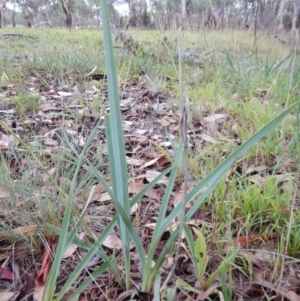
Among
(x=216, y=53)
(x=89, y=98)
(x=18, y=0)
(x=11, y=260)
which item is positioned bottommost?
(x=11, y=260)

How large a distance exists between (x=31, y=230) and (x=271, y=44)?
2819 mm

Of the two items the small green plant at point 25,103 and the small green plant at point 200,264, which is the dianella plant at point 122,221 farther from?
the small green plant at point 25,103

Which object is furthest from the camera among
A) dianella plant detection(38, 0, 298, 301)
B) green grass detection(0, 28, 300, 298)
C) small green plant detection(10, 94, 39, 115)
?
small green plant detection(10, 94, 39, 115)

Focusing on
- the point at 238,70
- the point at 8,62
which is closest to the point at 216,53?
the point at 238,70

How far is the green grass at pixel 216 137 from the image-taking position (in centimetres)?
70

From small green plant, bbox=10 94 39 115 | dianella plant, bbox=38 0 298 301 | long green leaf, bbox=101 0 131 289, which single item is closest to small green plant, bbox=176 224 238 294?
dianella plant, bbox=38 0 298 301

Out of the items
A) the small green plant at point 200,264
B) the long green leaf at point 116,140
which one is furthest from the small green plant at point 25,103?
the small green plant at point 200,264

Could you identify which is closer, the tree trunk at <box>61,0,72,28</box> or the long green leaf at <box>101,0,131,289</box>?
the long green leaf at <box>101,0,131,289</box>

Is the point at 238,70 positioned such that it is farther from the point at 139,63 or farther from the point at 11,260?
the point at 11,260

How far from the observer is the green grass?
70cm

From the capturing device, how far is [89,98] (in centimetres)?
164

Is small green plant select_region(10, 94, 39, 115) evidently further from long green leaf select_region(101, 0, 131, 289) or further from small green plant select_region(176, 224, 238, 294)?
small green plant select_region(176, 224, 238, 294)

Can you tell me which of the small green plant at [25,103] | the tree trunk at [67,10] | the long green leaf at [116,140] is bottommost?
the small green plant at [25,103]

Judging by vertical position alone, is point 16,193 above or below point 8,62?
below
